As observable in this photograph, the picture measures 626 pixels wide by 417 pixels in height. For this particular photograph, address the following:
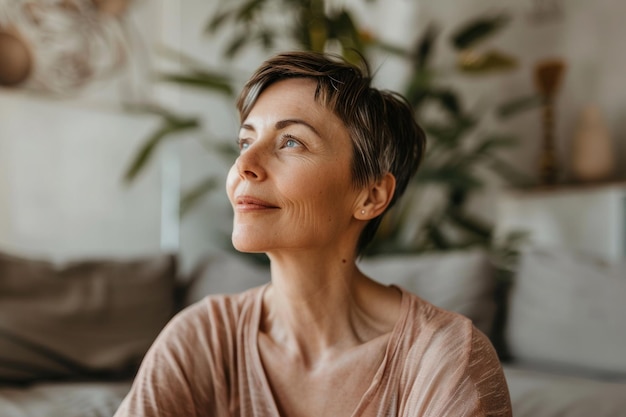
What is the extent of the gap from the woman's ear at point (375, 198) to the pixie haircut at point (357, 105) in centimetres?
1

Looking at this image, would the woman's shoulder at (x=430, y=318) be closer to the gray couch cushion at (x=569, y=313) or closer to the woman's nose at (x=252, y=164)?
the woman's nose at (x=252, y=164)

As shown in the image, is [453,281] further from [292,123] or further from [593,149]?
[593,149]

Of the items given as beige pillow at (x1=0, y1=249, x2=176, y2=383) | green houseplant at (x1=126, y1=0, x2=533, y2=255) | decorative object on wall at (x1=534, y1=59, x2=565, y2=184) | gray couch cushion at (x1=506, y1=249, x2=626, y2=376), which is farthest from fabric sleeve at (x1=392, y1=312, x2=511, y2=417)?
decorative object on wall at (x1=534, y1=59, x2=565, y2=184)

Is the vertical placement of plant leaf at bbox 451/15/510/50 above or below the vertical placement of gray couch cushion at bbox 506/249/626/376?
above

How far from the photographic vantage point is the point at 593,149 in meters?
3.40

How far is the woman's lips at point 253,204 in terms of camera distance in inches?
39.8

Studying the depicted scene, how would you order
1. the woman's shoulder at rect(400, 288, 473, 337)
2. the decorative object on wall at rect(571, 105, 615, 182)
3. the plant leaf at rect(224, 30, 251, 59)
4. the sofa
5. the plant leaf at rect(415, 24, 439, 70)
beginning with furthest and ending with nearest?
the decorative object on wall at rect(571, 105, 615, 182), the plant leaf at rect(415, 24, 439, 70), the plant leaf at rect(224, 30, 251, 59), the sofa, the woman's shoulder at rect(400, 288, 473, 337)

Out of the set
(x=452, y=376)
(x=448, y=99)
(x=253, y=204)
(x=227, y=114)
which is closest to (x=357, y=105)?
(x=253, y=204)

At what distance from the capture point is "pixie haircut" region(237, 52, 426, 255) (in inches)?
41.7

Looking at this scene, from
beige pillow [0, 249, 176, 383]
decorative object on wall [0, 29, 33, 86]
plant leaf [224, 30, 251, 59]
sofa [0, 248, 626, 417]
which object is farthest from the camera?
plant leaf [224, 30, 251, 59]

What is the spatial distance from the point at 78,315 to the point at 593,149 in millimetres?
2661

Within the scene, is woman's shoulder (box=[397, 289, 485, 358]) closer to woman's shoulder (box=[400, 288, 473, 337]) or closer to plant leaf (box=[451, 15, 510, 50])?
woman's shoulder (box=[400, 288, 473, 337])

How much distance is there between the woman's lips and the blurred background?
1.24 metres

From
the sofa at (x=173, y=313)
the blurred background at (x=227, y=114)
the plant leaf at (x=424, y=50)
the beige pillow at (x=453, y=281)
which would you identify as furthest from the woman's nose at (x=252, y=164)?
the plant leaf at (x=424, y=50)
